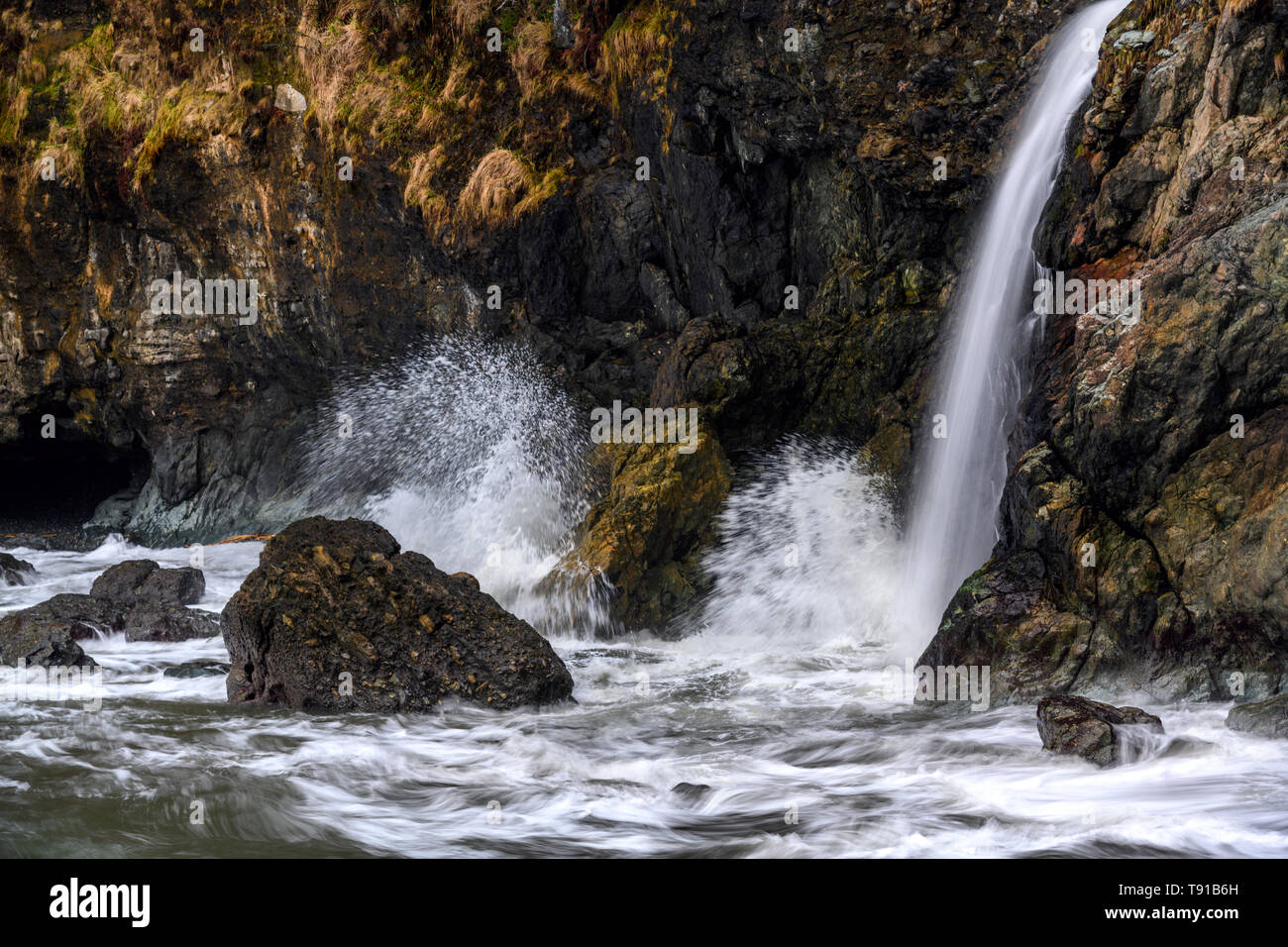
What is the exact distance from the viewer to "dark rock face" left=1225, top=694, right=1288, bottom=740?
5988mm

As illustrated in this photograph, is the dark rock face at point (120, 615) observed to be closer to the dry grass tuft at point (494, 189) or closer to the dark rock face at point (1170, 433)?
the dry grass tuft at point (494, 189)

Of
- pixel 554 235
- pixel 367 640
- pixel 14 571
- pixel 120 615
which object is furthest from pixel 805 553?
pixel 14 571

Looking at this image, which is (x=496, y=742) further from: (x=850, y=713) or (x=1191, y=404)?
(x=1191, y=404)

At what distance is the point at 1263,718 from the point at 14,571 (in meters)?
15.0

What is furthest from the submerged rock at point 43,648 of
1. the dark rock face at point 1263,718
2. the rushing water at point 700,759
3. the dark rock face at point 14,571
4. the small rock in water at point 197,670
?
the dark rock face at point 1263,718

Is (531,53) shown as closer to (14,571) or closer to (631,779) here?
(14,571)

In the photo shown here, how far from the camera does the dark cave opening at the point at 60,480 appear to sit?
21.6 meters

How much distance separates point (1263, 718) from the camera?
6074 mm

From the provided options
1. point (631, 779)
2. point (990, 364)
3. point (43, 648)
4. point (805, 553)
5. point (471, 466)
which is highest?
point (990, 364)

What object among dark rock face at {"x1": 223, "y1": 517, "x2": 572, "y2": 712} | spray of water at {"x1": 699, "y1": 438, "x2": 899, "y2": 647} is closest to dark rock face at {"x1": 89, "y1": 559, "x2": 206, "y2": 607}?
dark rock face at {"x1": 223, "y1": 517, "x2": 572, "y2": 712}

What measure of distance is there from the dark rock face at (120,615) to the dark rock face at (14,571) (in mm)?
3329

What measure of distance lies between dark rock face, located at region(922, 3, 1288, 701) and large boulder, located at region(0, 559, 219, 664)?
23.2 feet

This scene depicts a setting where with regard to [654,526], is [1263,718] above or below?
below

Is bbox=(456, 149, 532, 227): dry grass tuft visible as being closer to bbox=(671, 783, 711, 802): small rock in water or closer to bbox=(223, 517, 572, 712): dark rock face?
bbox=(223, 517, 572, 712): dark rock face
